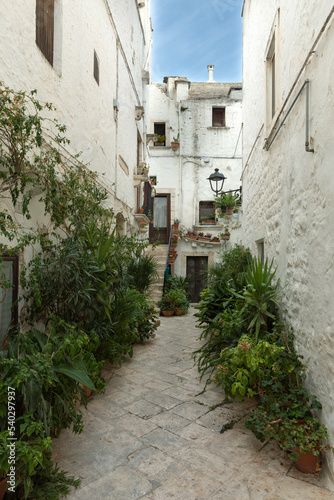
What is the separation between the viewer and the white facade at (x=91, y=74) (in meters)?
2.88

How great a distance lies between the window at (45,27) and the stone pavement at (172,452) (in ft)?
12.2

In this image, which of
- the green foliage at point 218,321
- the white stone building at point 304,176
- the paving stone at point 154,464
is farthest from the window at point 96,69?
the paving stone at point 154,464

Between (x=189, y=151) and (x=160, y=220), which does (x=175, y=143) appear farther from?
(x=160, y=220)

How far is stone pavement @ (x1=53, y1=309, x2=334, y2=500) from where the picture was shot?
2.06 metres

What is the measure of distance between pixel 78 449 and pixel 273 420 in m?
1.49

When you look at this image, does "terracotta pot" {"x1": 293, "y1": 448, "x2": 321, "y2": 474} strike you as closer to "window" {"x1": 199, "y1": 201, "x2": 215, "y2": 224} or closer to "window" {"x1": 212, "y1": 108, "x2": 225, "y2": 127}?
"window" {"x1": 199, "y1": 201, "x2": 215, "y2": 224}

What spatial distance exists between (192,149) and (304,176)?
33.4 feet

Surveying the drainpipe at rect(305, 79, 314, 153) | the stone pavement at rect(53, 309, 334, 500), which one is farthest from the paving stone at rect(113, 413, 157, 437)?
the drainpipe at rect(305, 79, 314, 153)

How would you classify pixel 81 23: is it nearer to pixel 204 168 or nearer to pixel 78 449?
pixel 78 449

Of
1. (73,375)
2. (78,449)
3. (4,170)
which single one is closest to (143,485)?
(78,449)

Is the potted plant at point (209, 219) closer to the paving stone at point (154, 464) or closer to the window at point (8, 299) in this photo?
the window at point (8, 299)

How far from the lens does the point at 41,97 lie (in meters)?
3.24

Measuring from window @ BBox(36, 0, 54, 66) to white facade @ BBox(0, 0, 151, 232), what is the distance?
67 mm

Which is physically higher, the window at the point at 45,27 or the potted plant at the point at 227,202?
the window at the point at 45,27
